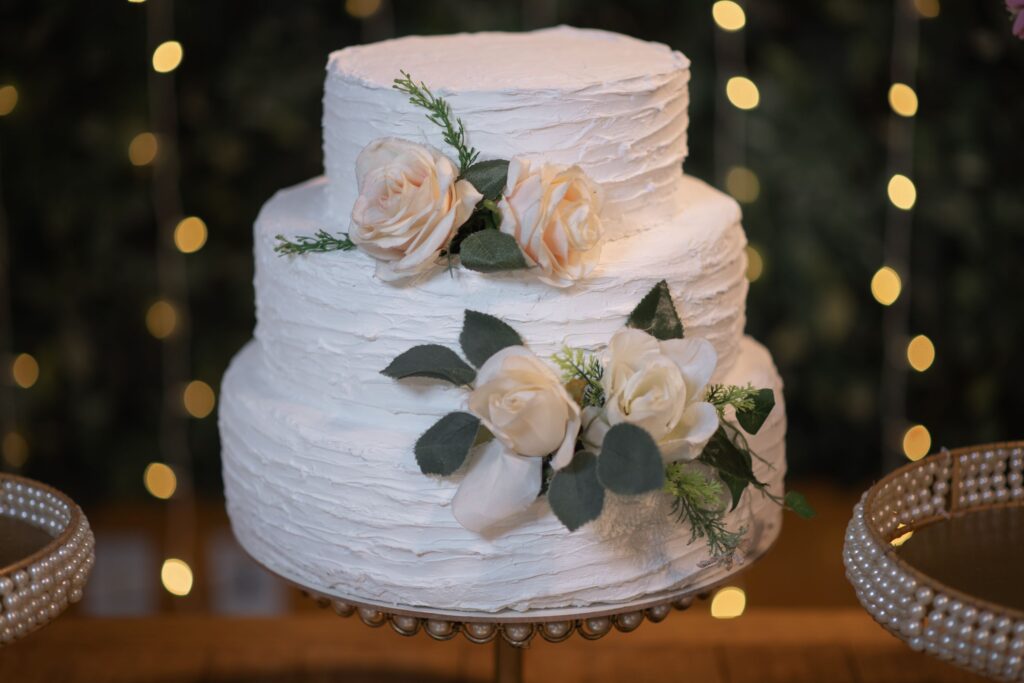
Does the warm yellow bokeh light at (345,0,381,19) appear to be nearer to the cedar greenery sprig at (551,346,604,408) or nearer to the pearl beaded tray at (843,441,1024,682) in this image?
the cedar greenery sprig at (551,346,604,408)

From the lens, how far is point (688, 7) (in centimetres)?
319

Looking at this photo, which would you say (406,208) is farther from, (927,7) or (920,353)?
(920,353)

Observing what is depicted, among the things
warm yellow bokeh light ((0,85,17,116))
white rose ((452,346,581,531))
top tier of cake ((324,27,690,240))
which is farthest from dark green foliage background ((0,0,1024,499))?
white rose ((452,346,581,531))

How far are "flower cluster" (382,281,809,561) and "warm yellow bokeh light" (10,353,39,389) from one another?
A: 2050mm

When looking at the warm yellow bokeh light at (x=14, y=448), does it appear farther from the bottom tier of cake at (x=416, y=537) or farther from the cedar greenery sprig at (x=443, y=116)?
the cedar greenery sprig at (x=443, y=116)

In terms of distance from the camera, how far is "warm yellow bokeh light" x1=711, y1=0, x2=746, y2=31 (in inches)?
124

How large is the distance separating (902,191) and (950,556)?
1.94m

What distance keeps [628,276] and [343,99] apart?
18.6 inches

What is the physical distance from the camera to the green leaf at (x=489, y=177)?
1670mm

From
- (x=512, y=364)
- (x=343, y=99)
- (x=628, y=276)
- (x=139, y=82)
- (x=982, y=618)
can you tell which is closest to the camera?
(x=982, y=618)

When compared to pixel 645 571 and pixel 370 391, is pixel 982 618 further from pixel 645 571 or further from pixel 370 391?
pixel 370 391

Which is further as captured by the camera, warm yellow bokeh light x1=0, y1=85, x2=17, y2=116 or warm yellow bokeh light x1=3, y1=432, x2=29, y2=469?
warm yellow bokeh light x1=3, y1=432, x2=29, y2=469

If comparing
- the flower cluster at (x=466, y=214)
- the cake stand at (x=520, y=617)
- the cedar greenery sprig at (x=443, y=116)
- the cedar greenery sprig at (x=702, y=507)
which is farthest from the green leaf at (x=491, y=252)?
the cake stand at (x=520, y=617)

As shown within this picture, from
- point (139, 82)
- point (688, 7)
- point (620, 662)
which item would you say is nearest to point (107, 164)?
point (139, 82)
